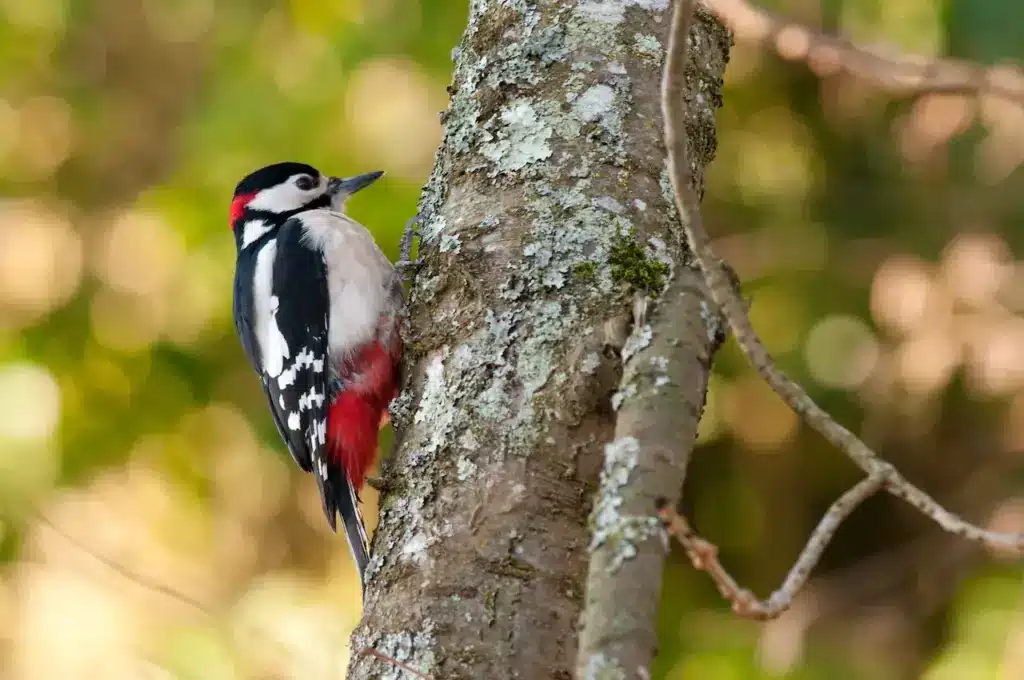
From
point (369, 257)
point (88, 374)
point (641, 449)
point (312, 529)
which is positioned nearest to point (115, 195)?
point (88, 374)

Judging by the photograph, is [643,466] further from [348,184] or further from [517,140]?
[348,184]


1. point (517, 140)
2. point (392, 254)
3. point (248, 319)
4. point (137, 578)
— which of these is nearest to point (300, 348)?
point (248, 319)

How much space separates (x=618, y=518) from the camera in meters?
1.22

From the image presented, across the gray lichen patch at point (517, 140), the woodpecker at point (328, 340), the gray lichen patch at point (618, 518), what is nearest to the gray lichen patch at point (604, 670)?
the gray lichen patch at point (618, 518)

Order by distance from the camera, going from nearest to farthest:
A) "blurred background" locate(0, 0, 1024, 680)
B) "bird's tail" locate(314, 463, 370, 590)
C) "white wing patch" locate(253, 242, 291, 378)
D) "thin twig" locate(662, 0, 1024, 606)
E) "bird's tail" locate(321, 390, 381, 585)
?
1. "thin twig" locate(662, 0, 1024, 606)
2. "bird's tail" locate(314, 463, 370, 590)
3. "bird's tail" locate(321, 390, 381, 585)
4. "white wing patch" locate(253, 242, 291, 378)
5. "blurred background" locate(0, 0, 1024, 680)

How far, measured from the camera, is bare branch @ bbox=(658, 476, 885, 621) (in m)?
1.13

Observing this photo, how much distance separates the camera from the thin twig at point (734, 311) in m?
1.20

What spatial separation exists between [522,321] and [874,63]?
0.59 meters

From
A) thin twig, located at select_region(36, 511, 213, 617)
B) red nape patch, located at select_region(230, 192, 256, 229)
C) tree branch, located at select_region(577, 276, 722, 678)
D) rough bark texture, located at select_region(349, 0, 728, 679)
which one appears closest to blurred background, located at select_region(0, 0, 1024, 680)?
red nape patch, located at select_region(230, 192, 256, 229)

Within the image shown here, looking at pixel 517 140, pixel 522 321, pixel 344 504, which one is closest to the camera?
pixel 522 321

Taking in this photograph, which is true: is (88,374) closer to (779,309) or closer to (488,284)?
(779,309)

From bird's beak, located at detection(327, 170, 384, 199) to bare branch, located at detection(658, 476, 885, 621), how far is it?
2.35 meters

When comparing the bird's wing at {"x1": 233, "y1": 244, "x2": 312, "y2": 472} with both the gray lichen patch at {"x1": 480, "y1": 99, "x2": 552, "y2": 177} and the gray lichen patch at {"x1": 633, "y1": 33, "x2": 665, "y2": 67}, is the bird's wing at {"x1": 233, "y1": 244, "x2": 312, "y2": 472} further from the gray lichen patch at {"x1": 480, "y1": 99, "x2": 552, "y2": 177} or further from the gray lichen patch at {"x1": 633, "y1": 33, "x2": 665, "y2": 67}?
the gray lichen patch at {"x1": 633, "y1": 33, "x2": 665, "y2": 67}

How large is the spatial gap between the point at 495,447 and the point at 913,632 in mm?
2967
